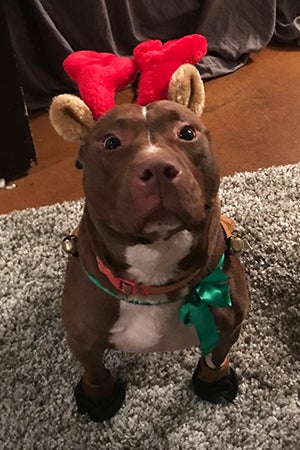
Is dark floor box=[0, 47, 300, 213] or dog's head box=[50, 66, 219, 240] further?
dark floor box=[0, 47, 300, 213]

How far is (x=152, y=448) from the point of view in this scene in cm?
105

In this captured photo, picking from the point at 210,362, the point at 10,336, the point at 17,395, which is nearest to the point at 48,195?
the point at 10,336

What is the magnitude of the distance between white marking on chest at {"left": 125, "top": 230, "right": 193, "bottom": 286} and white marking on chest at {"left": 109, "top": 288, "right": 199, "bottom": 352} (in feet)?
→ 0.17

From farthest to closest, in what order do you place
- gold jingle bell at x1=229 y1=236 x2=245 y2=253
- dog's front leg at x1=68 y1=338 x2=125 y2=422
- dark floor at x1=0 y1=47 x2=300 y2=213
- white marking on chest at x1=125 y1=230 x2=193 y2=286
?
dark floor at x1=0 y1=47 x2=300 y2=213, dog's front leg at x1=68 y1=338 x2=125 y2=422, gold jingle bell at x1=229 y1=236 x2=245 y2=253, white marking on chest at x1=125 y1=230 x2=193 y2=286

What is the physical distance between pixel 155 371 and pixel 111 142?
1.76 ft

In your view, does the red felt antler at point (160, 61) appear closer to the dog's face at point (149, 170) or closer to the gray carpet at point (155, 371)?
the dog's face at point (149, 170)

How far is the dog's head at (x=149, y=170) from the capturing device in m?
0.69

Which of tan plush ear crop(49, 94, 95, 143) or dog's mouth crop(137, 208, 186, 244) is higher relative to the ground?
tan plush ear crop(49, 94, 95, 143)

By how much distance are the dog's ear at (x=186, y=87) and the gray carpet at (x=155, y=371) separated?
20.0 inches

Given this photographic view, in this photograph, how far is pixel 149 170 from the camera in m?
0.69

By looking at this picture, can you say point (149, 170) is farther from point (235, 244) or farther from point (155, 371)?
point (155, 371)

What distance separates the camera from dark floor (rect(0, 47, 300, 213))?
1.62m

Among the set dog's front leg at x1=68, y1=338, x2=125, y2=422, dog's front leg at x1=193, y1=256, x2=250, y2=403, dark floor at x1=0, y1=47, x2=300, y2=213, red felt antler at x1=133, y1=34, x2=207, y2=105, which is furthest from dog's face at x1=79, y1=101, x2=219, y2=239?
dark floor at x1=0, y1=47, x2=300, y2=213

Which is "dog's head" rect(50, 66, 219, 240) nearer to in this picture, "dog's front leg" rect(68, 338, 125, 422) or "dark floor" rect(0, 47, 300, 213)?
"dog's front leg" rect(68, 338, 125, 422)
